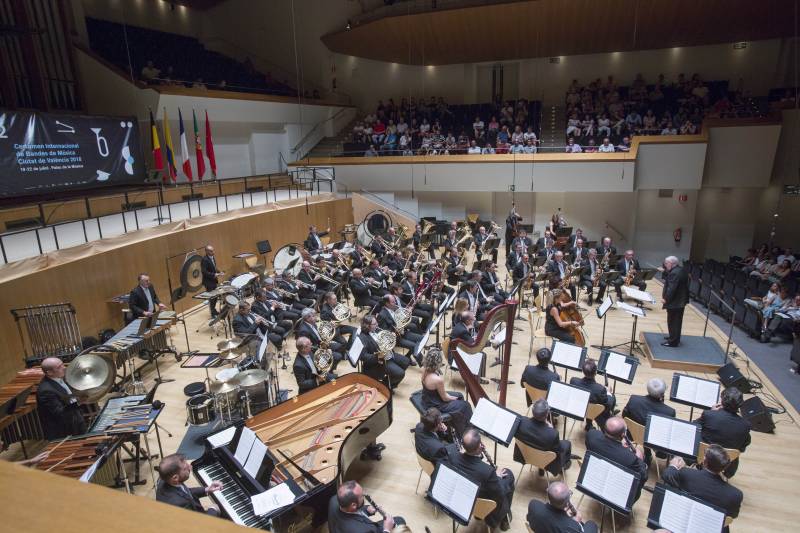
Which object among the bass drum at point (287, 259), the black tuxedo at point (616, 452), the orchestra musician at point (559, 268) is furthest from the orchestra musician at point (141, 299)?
the orchestra musician at point (559, 268)

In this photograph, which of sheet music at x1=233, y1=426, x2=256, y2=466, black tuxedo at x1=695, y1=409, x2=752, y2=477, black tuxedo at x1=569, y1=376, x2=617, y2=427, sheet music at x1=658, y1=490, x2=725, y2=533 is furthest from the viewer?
black tuxedo at x1=569, y1=376, x2=617, y2=427

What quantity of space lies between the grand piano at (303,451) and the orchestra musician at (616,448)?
246cm

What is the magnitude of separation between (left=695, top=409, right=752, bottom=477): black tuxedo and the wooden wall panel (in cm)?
1071

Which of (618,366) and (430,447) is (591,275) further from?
(430,447)

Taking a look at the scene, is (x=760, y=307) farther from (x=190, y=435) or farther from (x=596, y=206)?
(x=190, y=435)

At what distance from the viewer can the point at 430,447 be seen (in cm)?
537

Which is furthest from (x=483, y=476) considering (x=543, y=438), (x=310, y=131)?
(x=310, y=131)

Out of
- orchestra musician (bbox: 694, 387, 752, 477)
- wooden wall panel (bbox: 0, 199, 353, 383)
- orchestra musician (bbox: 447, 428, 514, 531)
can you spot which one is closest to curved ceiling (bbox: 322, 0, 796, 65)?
wooden wall panel (bbox: 0, 199, 353, 383)

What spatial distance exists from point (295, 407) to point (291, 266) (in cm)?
763

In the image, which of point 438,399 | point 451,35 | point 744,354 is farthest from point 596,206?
point 438,399

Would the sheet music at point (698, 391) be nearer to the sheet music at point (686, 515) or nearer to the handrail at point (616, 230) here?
the sheet music at point (686, 515)

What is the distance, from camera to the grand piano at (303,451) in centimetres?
456

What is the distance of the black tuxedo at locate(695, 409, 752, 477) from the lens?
5543 mm

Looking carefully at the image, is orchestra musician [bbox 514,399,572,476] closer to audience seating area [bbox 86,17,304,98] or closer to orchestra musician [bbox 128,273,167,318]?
orchestra musician [bbox 128,273,167,318]
